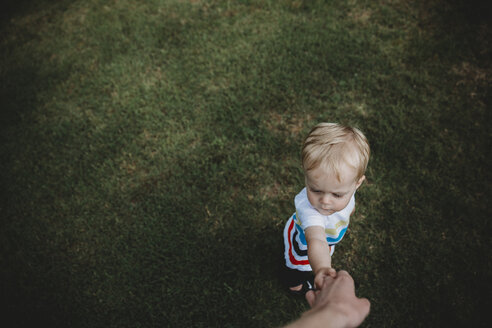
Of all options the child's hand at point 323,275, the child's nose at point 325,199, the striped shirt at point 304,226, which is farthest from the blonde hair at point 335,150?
the child's hand at point 323,275

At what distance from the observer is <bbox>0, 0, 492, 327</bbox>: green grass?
2.64 m

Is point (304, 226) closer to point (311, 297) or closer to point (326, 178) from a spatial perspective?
point (326, 178)

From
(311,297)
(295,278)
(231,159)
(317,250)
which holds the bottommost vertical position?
(295,278)

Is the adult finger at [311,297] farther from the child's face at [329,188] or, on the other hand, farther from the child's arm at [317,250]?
the child's face at [329,188]

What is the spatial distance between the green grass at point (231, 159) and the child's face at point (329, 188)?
1.31 meters

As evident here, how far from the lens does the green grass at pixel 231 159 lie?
2639 mm

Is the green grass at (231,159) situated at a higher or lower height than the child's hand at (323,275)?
lower

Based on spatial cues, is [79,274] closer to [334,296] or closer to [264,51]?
[334,296]

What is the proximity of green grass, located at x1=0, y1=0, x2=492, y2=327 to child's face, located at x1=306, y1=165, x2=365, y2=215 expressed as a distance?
131 cm

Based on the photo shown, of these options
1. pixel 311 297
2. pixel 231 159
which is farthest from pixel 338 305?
pixel 231 159

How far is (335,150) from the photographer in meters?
1.54

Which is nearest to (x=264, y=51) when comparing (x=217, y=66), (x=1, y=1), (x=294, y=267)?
(x=217, y=66)

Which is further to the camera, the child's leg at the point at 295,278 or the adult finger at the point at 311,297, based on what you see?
the child's leg at the point at 295,278

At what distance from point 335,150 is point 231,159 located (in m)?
1.91
